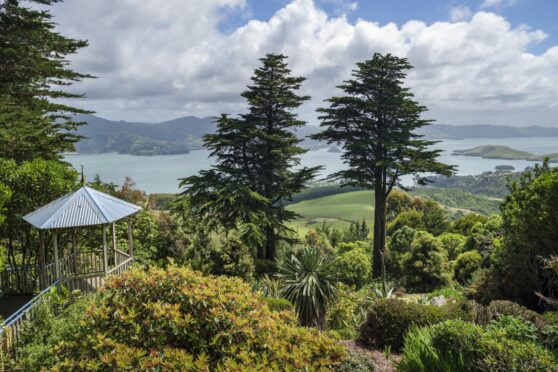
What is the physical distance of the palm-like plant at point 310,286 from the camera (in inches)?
438

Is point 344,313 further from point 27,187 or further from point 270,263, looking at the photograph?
point 27,187

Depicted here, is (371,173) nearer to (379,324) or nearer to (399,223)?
(379,324)

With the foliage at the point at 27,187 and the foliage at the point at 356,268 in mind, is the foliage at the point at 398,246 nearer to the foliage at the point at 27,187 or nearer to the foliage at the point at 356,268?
the foliage at the point at 356,268

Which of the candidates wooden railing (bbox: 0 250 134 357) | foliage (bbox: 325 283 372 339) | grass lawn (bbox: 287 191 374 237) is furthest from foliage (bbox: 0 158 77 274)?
grass lawn (bbox: 287 191 374 237)

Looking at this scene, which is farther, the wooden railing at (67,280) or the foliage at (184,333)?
the wooden railing at (67,280)

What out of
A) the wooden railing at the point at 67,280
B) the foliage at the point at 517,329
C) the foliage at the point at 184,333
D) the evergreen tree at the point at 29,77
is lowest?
the wooden railing at the point at 67,280

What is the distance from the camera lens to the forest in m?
4.28

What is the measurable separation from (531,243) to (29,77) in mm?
18077

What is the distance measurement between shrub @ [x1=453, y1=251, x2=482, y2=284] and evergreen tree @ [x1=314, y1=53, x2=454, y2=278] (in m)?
5.75

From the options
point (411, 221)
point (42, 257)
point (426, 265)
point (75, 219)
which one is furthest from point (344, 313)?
point (411, 221)

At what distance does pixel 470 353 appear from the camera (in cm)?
490

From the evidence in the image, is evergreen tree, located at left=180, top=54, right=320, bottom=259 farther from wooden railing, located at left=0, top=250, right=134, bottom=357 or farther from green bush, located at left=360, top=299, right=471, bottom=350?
green bush, located at left=360, top=299, right=471, bottom=350

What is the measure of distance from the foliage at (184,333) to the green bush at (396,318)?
3.26m

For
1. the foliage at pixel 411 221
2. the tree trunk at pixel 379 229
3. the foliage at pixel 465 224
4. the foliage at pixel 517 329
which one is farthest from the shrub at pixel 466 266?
the foliage at pixel 411 221
